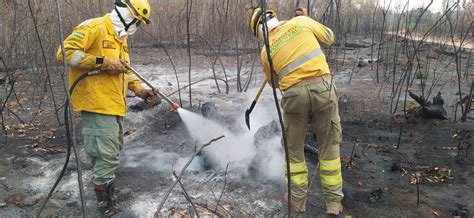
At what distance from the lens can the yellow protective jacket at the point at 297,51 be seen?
2.94 meters

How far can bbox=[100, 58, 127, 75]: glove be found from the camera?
2.89 m

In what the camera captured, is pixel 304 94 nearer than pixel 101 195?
Yes

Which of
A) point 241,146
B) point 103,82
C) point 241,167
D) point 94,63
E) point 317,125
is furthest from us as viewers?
point 241,146

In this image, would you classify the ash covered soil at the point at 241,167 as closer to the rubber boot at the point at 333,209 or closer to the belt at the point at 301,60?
the rubber boot at the point at 333,209

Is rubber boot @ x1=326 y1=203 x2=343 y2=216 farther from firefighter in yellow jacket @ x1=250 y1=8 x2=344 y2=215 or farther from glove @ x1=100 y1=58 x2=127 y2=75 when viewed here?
glove @ x1=100 y1=58 x2=127 y2=75

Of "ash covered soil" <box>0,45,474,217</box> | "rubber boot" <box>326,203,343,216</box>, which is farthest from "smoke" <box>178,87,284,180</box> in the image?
"rubber boot" <box>326,203,343,216</box>

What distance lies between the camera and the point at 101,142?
3.00 m

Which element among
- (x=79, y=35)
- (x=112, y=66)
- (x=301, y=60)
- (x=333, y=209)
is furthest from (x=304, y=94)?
(x=79, y=35)

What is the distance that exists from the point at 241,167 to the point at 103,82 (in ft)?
5.72

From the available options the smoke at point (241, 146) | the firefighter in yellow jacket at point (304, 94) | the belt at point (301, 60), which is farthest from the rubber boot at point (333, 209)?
the belt at point (301, 60)

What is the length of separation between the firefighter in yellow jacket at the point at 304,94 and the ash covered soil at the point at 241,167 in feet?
1.08

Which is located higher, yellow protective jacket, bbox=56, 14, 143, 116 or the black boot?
yellow protective jacket, bbox=56, 14, 143, 116

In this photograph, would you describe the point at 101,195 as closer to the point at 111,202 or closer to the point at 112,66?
the point at 111,202

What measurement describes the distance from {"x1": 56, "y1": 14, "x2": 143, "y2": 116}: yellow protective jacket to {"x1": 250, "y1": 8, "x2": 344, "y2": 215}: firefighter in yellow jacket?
50.6 inches
